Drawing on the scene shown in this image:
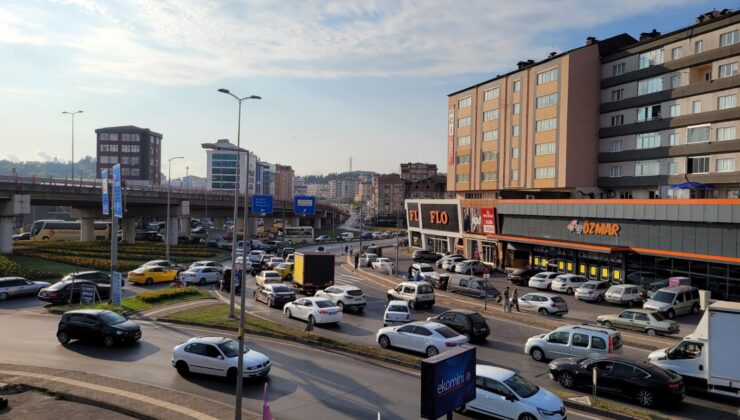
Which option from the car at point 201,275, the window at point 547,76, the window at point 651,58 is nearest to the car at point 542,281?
the window at point 547,76

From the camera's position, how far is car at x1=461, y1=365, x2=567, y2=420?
1421cm

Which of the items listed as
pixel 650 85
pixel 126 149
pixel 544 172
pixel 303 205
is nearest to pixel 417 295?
pixel 544 172

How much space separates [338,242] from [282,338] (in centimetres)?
8251

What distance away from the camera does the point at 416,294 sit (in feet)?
114

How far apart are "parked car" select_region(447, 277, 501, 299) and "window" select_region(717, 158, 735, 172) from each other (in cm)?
2303

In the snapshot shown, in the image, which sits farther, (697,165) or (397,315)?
(697,165)

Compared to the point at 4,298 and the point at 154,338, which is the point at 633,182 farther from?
the point at 4,298

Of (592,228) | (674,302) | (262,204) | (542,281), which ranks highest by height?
(262,204)

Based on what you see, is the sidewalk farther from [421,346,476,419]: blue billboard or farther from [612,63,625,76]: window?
[612,63,625,76]: window

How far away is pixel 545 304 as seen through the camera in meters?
33.1

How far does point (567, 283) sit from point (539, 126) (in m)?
23.2

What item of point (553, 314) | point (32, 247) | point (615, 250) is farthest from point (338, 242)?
point (553, 314)

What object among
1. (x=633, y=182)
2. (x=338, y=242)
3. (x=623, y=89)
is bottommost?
(x=338, y=242)

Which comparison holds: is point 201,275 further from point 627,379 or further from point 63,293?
point 627,379
